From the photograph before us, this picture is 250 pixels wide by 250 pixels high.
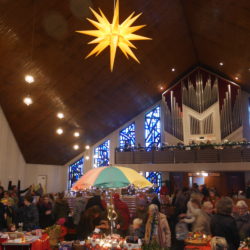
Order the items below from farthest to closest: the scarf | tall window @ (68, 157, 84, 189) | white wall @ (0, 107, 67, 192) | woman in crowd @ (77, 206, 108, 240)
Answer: tall window @ (68, 157, 84, 189), white wall @ (0, 107, 67, 192), woman in crowd @ (77, 206, 108, 240), the scarf

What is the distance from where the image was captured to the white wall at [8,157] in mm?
14539

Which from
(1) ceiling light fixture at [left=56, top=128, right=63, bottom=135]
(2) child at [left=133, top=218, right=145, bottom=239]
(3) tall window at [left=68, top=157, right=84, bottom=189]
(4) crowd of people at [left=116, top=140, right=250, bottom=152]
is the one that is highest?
(1) ceiling light fixture at [left=56, top=128, right=63, bottom=135]

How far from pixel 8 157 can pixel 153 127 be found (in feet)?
29.0

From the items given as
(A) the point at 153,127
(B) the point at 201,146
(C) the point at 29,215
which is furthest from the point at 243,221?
(A) the point at 153,127

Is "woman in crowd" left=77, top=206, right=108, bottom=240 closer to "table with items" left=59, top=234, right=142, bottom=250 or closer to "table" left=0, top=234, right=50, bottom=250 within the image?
"table" left=0, top=234, right=50, bottom=250

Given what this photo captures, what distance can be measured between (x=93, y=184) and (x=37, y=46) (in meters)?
7.78

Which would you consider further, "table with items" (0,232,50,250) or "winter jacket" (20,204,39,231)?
"winter jacket" (20,204,39,231)

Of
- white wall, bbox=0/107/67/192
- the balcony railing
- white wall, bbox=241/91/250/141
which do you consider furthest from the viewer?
white wall, bbox=241/91/250/141

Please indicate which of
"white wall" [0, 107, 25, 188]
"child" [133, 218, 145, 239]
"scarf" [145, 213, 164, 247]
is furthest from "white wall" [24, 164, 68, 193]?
"scarf" [145, 213, 164, 247]

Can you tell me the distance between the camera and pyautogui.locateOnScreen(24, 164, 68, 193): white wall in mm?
18031

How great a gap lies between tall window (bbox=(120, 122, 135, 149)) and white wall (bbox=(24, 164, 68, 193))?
413 centimetres

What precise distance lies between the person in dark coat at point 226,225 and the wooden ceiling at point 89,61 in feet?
25.4

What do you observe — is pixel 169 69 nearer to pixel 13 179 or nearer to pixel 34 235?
pixel 13 179

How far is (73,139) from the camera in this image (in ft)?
59.5
